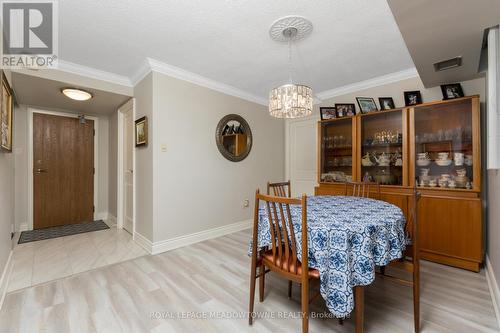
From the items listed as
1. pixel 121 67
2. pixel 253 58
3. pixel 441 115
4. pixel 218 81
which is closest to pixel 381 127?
pixel 441 115

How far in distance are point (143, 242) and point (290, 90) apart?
2653 mm

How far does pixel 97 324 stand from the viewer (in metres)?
1.52

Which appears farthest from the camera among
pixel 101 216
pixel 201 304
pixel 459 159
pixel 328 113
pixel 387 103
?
pixel 101 216

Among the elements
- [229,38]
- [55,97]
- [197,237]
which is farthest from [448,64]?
[55,97]

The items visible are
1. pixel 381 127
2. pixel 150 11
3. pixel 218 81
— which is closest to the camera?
pixel 150 11

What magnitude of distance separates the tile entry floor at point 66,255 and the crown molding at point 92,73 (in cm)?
226

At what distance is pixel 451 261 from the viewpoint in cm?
238

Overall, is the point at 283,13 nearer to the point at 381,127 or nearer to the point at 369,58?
the point at 369,58

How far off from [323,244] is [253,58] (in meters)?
2.27

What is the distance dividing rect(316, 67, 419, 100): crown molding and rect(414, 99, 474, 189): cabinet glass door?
0.62 m

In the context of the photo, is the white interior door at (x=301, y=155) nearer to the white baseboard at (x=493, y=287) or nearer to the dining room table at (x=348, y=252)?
the white baseboard at (x=493, y=287)

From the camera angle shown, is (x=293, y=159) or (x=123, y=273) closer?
(x=123, y=273)

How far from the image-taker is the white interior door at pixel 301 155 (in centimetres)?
414

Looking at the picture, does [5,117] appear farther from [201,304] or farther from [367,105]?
[367,105]
